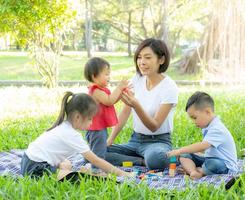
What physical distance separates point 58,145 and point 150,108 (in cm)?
102

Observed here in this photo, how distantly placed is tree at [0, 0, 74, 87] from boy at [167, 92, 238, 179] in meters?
4.75

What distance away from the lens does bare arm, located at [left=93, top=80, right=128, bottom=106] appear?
4090 millimetres

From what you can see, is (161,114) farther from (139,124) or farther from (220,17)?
(220,17)

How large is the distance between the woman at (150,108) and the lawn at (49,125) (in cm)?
83

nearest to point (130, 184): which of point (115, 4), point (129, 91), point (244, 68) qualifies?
point (129, 91)

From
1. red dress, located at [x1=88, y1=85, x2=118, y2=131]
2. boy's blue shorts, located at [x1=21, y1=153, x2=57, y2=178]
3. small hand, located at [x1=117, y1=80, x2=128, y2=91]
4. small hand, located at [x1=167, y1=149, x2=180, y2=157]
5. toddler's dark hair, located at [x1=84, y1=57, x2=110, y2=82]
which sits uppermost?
toddler's dark hair, located at [x1=84, y1=57, x2=110, y2=82]

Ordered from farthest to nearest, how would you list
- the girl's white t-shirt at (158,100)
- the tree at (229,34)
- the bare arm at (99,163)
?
the tree at (229,34), the girl's white t-shirt at (158,100), the bare arm at (99,163)

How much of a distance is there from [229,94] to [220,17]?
152 centimetres

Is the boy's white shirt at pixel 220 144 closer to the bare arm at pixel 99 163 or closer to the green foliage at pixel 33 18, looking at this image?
the bare arm at pixel 99 163

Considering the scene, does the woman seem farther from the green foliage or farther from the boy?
the green foliage

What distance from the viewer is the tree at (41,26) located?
26.2 feet

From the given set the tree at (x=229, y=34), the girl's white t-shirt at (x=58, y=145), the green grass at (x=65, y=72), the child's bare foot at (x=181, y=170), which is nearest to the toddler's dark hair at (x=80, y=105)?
the girl's white t-shirt at (x=58, y=145)

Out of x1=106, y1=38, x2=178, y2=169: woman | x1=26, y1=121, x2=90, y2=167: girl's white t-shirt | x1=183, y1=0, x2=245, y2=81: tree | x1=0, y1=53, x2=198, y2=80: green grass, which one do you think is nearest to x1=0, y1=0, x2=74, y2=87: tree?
x1=183, y1=0, x2=245, y2=81: tree

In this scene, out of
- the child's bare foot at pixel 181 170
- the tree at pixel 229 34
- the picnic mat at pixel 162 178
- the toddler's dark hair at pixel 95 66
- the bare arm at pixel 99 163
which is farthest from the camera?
the tree at pixel 229 34
